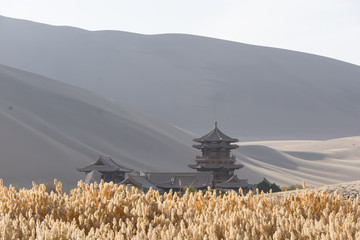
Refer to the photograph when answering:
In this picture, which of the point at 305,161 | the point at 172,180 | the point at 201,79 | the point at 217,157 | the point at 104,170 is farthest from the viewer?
the point at 201,79

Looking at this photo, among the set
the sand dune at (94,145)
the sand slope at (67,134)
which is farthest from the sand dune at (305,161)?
the sand slope at (67,134)

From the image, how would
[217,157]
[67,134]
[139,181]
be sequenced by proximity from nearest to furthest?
[139,181], [217,157], [67,134]

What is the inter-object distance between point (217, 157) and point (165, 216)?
3986cm

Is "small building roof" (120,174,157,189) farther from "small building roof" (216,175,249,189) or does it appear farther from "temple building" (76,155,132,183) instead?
"small building roof" (216,175,249,189)

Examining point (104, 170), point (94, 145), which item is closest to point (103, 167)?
point (104, 170)

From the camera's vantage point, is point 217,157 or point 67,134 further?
A: point 67,134

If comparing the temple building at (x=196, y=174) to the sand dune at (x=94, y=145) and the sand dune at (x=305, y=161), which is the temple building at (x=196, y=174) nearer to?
the sand dune at (x=94, y=145)

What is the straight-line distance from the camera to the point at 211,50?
645ft

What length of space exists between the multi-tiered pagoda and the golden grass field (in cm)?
3780

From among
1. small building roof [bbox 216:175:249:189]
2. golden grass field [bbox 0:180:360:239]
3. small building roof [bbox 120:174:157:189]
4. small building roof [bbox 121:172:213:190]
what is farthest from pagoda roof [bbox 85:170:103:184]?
golden grass field [bbox 0:180:360:239]

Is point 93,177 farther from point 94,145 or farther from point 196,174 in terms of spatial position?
point 94,145

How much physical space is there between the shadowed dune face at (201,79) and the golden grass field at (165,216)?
5052 inches

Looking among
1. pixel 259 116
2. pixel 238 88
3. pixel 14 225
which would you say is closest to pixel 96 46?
pixel 238 88

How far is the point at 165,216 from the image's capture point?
804 centimetres
